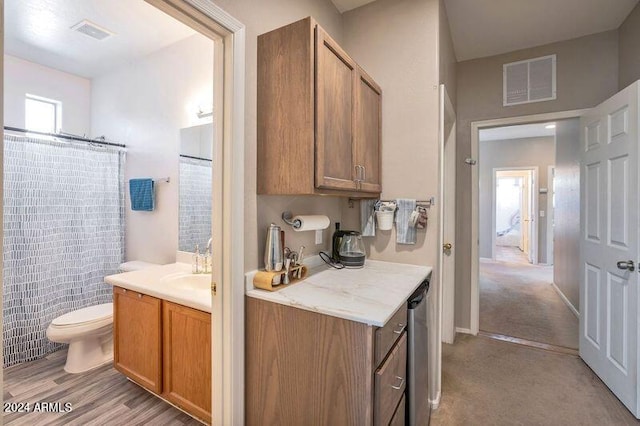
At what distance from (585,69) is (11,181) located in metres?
4.95

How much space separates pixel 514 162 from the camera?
6645 mm

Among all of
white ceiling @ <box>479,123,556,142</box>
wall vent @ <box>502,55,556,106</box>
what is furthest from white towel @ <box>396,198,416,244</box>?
white ceiling @ <box>479,123,556,142</box>

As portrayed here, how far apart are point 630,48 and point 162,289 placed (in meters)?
3.82

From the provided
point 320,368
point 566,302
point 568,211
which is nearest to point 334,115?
point 320,368

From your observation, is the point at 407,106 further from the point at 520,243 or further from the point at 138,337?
the point at 520,243

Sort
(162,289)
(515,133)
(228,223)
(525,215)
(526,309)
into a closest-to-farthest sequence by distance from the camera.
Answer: (228,223) → (162,289) → (526,309) → (515,133) → (525,215)

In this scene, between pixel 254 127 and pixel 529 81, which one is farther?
pixel 529 81

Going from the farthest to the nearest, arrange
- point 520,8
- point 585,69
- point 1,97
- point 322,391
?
point 585,69 < point 520,8 < point 322,391 < point 1,97

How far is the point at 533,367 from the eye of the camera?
2.40m

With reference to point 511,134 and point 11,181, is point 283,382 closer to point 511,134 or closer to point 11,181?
point 11,181

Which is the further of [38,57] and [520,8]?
[38,57]

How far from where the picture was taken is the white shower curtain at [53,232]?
240 cm

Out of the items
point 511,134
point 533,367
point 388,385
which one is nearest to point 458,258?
point 533,367

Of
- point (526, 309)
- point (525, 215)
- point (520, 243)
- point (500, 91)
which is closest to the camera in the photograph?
point (500, 91)
